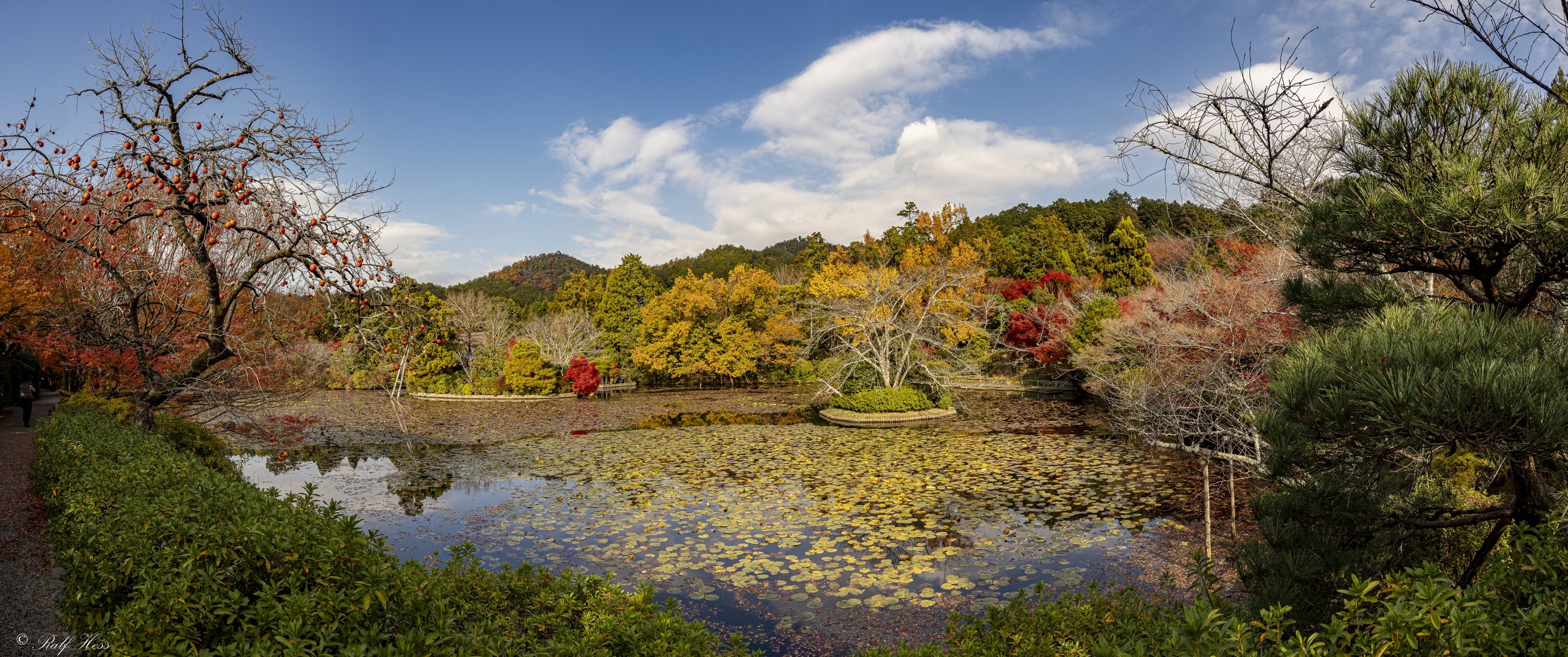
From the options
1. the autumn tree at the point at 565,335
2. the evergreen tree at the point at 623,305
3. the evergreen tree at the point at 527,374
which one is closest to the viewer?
the evergreen tree at the point at 527,374

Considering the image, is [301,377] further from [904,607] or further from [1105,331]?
[1105,331]

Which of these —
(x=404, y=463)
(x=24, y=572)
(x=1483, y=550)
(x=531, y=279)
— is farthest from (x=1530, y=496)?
(x=531, y=279)

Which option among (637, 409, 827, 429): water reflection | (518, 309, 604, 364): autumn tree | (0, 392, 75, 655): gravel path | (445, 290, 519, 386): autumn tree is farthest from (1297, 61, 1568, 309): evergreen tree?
(518, 309, 604, 364): autumn tree

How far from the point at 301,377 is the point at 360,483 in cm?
345

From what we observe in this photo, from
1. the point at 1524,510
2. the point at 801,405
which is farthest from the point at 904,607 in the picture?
the point at 801,405

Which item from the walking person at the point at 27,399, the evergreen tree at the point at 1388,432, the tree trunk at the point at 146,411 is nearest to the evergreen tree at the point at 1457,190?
the evergreen tree at the point at 1388,432

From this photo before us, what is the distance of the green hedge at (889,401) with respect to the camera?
51.4 feet

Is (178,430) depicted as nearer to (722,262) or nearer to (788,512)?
(788,512)

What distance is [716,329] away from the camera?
2538cm

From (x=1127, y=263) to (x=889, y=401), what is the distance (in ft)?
43.5

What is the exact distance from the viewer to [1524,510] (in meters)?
2.48

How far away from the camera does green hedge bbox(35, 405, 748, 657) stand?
6.93 feet

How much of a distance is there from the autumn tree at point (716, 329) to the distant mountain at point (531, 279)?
1262cm

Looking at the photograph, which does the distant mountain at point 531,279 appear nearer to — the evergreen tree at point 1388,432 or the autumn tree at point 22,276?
the autumn tree at point 22,276
